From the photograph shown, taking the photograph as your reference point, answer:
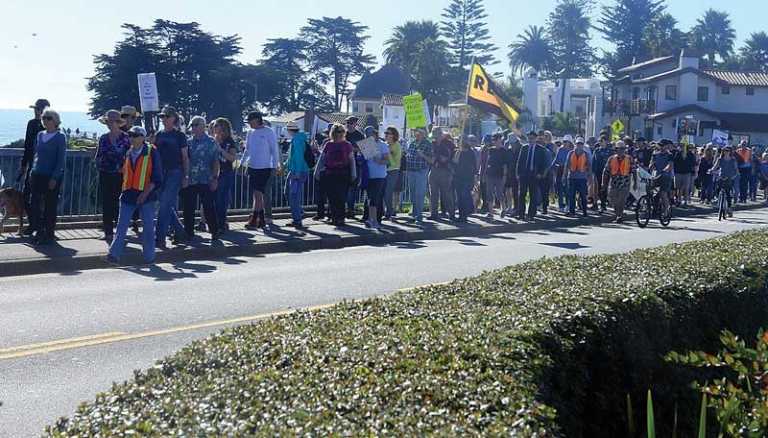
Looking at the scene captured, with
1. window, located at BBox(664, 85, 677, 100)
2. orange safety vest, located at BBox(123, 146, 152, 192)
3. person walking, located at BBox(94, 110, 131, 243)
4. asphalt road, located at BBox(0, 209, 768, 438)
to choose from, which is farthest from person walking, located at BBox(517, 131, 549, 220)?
window, located at BBox(664, 85, 677, 100)

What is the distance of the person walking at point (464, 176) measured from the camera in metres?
21.0

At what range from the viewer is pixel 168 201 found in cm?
1467

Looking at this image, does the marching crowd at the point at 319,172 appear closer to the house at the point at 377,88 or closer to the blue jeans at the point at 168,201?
the blue jeans at the point at 168,201

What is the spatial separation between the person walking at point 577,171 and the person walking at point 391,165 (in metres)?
5.00

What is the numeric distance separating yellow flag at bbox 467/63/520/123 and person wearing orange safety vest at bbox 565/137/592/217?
219cm

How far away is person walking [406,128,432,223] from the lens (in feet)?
66.4

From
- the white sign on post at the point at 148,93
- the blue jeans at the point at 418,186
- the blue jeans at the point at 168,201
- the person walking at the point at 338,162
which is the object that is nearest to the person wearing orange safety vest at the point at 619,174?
the blue jeans at the point at 418,186

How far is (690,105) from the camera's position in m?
79.6

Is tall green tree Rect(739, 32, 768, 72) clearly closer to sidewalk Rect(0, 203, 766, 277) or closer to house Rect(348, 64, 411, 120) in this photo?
house Rect(348, 64, 411, 120)

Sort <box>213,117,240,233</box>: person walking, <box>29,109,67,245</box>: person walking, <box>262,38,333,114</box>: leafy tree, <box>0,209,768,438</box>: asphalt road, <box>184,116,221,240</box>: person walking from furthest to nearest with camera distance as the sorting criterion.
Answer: <box>262,38,333,114</box>: leafy tree, <box>213,117,240,233</box>: person walking, <box>184,116,221,240</box>: person walking, <box>29,109,67,245</box>: person walking, <box>0,209,768,438</box>: asphalt road

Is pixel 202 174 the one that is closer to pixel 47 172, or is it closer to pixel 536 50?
pixel 47 172

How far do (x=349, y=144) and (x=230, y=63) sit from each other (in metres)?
70.6

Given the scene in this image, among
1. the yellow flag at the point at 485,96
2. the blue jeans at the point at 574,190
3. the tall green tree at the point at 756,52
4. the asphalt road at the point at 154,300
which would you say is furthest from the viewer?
the tall green tree at the point at 756,52

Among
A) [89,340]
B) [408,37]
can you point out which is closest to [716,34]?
[408,37]
